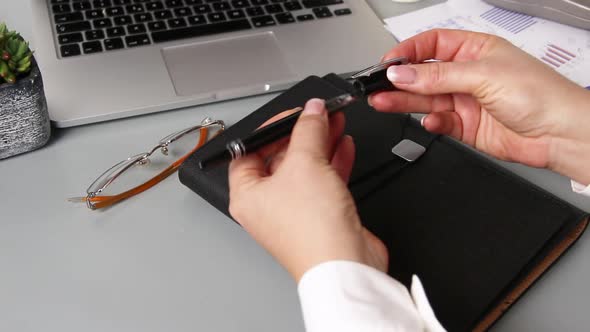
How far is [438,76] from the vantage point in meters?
0.59

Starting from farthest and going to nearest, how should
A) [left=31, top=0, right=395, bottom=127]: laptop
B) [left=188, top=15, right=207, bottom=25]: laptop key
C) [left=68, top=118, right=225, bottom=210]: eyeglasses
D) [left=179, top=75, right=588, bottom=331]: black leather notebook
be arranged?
[left=188, top=15, right=207, bottom=25]: laptop key
[left=31, top=0, right=395, bottom=127]: laptop
[left=68, top=118, right=225, bottom=210]: eyeglasses
[left=179, top=75, right=588, bottom=331]: black leather notebook

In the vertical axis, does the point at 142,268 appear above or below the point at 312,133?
below

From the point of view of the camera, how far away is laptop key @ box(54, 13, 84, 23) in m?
0.79

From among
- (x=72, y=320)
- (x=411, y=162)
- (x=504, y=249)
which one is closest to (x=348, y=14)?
(x=411, y=162)

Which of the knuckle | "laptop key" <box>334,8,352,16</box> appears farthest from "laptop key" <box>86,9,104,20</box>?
the knuckle

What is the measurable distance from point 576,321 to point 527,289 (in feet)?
0.16

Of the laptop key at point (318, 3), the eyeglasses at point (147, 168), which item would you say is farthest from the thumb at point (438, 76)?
the laptop key at point (318, 3)

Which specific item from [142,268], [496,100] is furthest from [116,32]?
[496,100]

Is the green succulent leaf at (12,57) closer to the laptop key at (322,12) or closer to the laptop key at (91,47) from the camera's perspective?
the laptop key at (91,47)

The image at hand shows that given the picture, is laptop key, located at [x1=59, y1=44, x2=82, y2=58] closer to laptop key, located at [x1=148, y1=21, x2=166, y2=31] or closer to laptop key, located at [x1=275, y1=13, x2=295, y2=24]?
laptop key, located at [x1=148, y1=21, x2=166, y2=31]

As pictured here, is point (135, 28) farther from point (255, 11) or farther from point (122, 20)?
point (255, 11)

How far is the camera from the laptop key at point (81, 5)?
804 mm

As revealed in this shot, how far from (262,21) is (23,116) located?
35 centimetres

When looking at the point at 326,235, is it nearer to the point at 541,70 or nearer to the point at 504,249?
the point at 504,249
